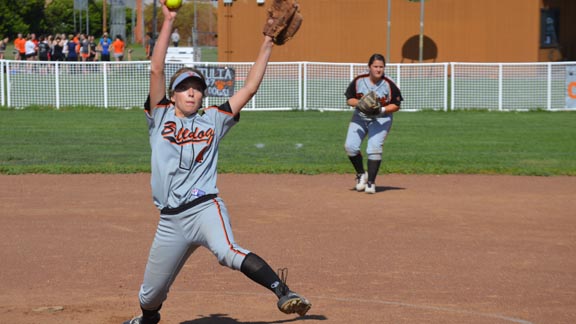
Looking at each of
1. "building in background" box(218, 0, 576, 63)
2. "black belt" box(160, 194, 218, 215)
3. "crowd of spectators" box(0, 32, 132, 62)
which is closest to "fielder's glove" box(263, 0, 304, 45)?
"black belt" box(160, 194, 218, 215)

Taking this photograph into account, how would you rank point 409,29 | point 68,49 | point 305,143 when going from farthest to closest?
point 68,49 < point 409,29 < point 305,143

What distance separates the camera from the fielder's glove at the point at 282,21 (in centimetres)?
659

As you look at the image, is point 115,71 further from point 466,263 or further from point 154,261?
point 154,261

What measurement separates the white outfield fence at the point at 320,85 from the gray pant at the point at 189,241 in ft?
64.0

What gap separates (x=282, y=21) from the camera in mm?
6582

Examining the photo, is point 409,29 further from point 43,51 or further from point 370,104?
point 370,104

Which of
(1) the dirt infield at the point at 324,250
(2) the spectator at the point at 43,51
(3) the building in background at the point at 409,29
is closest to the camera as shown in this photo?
(1) the dirt infield at the point at 324,250

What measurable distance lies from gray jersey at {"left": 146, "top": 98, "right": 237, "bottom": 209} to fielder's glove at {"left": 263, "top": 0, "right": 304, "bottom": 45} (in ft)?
2.57

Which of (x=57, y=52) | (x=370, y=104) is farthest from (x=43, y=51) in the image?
(x=370, y=104)

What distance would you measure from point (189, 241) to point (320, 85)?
66.2 feet

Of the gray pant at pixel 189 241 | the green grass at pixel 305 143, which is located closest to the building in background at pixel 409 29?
the green grass at pixel 305 143

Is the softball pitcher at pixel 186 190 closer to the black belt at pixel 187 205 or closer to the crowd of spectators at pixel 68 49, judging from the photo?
the black belt at pixel 187 205

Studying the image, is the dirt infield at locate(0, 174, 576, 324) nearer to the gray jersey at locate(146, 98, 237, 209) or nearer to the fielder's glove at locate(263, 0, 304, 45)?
the gray jersey at locate(146, 98, 237, 209)

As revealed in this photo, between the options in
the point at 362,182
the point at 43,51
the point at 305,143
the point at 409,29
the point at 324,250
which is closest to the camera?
the point at 324,250
